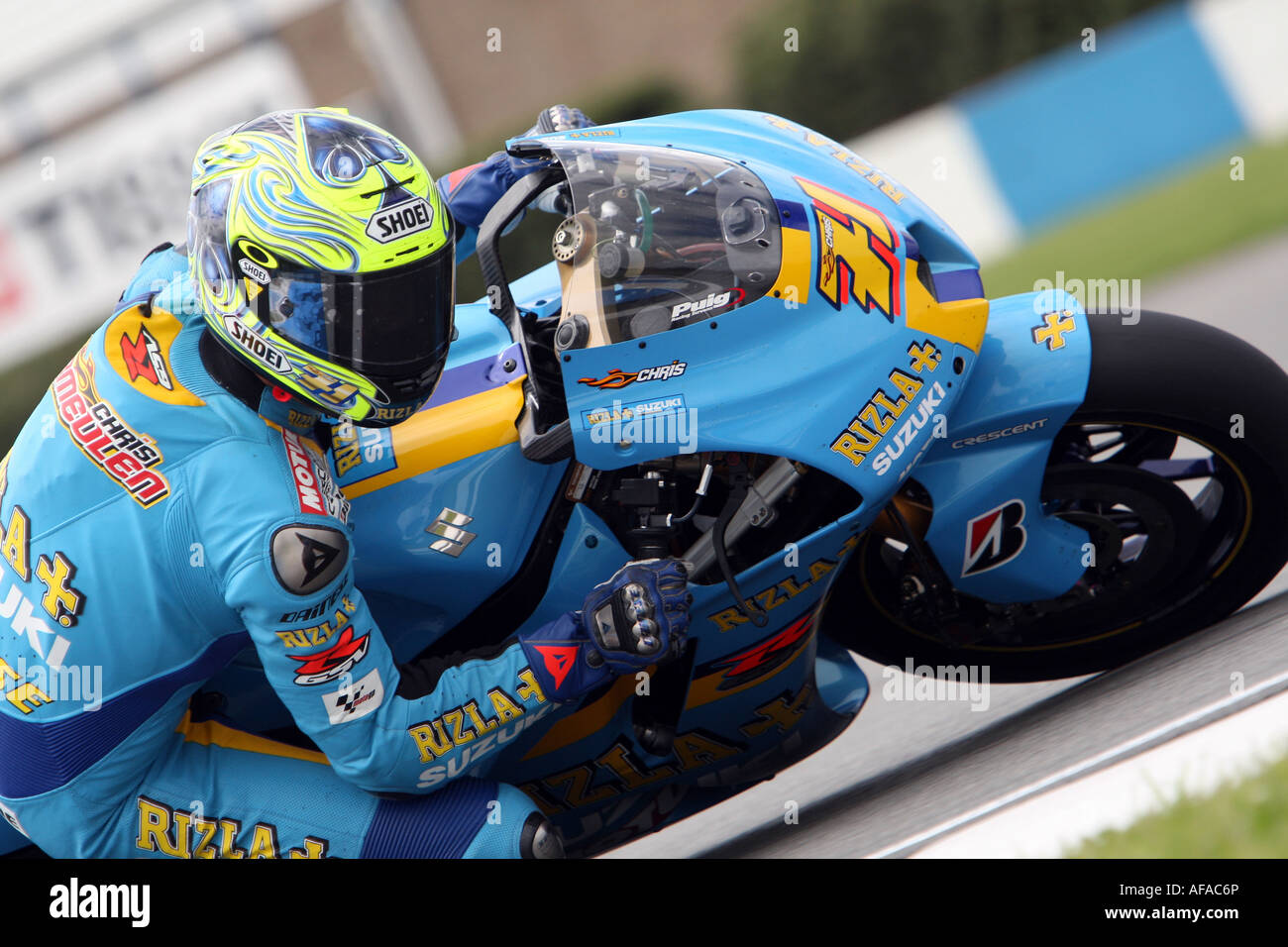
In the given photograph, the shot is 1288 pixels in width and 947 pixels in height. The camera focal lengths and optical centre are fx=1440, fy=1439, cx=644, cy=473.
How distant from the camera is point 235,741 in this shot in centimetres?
332

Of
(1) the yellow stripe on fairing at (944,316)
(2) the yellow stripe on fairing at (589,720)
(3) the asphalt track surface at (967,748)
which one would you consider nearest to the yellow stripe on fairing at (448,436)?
(2) the yellow stripe on fairing at (589,720)

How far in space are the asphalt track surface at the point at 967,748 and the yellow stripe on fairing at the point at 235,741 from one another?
46.1 inches

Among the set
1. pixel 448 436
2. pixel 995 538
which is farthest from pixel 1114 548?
pixel 448 436

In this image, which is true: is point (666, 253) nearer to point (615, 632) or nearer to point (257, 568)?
point (615, 632)

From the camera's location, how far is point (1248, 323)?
679cm

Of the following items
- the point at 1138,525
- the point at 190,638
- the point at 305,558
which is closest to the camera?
the point at 305,558

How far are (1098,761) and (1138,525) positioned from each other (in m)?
0.70

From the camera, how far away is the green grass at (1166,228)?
365 inches

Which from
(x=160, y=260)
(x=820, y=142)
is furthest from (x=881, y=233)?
(x=160, y=260)

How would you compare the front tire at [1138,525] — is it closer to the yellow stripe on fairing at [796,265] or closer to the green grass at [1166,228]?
the yellow stripe on fairing at [796,265]

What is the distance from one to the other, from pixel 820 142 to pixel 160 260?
161 cm

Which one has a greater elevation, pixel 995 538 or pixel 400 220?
pixel 400 220

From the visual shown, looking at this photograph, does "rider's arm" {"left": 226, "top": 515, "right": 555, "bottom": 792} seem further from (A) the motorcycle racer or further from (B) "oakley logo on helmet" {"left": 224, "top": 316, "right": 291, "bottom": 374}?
(B) "oakley logo on helmet" {"left": 224, "top": 316, "right": 291, "bottom": 374}
